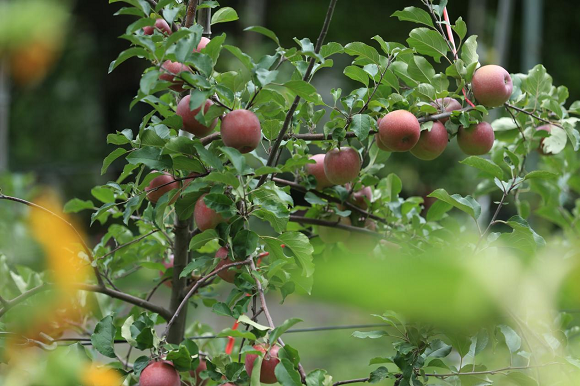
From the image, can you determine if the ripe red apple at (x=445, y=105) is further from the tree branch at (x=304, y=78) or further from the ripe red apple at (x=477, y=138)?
the tree branch at (x=304, y=78)

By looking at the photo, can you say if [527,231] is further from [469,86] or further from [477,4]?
[477,4]

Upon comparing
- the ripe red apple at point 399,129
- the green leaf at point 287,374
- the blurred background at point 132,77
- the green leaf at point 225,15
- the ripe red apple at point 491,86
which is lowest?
the blurred background at point 132,77

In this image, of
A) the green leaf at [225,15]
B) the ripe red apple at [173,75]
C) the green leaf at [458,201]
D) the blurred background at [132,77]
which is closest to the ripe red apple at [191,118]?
the ripe red apple at [173,75]

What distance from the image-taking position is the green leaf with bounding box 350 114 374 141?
24.6 inches

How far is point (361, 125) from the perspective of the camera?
631 millimetres

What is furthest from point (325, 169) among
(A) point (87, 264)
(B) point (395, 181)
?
(A) point (87, 264)

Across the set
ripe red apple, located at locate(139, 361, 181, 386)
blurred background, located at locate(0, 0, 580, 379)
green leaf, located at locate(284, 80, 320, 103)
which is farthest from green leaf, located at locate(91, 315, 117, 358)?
blurred background, located at locate(0, 0, 580, 379)

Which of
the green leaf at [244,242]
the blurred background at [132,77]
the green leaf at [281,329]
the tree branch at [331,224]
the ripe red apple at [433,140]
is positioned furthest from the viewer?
the blurred background at [132,77]

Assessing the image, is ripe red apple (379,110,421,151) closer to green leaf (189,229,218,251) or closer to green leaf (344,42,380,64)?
green leaf (344,42,380,64)

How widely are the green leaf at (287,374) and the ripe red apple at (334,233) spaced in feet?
1.19

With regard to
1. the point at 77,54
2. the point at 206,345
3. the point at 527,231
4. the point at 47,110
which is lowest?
the point at 47,110

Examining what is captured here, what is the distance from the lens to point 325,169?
726 millimetres

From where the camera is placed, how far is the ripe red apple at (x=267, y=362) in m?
0.52

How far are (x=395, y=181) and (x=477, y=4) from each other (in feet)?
12.1
